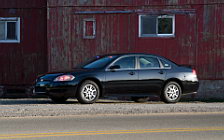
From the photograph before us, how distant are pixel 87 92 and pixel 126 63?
5.47 ft

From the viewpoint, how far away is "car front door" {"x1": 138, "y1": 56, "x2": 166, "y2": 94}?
15.8 meters

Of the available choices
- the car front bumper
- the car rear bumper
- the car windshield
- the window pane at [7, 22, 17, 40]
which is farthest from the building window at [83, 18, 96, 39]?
the car front bumper

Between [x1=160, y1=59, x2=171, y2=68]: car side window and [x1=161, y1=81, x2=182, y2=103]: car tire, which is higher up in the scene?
[x1=160, y1=59, x2=171, y2=68]: car side window

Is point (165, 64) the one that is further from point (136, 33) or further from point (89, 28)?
point (89, 28)

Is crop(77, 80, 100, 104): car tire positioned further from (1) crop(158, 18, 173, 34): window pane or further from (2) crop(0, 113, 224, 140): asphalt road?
(1) crop(158, 18, 173, 34): window pane

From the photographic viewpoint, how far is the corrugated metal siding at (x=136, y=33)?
2238 cm

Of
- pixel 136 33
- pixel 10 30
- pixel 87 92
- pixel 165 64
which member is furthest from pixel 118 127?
pixel 10 30

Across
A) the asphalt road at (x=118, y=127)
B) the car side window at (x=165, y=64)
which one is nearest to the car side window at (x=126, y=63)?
the car side window at (x=165, y=64)

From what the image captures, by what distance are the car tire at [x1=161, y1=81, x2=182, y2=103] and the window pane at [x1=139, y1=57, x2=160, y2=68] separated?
0.70m

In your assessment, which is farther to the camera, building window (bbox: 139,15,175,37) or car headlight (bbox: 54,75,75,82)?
building window (bbox: 139,15,175,37)

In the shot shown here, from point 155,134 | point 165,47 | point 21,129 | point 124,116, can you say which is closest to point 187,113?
point 124,116

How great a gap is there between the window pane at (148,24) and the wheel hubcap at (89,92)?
8218 mm

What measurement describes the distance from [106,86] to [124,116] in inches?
113

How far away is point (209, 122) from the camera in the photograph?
448 inches
